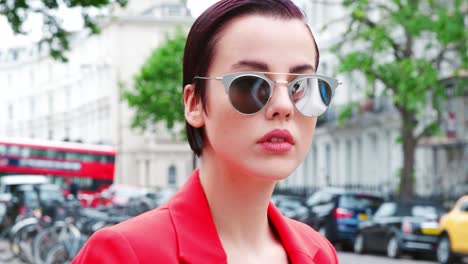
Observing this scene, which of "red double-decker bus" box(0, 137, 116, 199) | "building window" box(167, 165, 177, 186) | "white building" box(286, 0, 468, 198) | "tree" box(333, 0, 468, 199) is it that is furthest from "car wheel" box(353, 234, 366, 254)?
"building window" box(167, 165, 177, 186)

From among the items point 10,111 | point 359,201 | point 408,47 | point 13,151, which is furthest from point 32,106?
point 359,201

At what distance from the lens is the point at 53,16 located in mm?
14336

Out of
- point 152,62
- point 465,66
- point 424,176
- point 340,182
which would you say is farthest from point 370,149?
point 465,66

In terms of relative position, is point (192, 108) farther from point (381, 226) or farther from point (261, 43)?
point (381, 226)

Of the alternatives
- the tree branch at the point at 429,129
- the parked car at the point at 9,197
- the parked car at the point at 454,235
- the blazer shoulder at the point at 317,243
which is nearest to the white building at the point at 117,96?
the tree branch at the point at 429,129

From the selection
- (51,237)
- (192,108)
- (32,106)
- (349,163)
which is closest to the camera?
(192,108)

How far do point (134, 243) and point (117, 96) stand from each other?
9152cm

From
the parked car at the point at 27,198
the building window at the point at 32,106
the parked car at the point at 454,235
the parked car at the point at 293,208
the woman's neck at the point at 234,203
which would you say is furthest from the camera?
the building window at the point at 32,106

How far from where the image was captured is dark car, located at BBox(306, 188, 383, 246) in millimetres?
29547

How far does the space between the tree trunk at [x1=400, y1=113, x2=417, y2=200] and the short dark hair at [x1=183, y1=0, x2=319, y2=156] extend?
33062mm

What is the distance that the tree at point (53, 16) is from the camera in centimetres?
1381

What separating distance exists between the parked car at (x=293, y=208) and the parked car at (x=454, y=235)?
25.7 feet

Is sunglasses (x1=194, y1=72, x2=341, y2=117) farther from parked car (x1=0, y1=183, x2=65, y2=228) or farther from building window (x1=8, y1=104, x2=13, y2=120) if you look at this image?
building window (x1=8, y1=104, x2=13, y2=120)

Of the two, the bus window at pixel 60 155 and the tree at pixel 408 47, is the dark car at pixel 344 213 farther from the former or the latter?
the bus window at pixel 60 155
